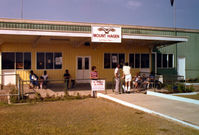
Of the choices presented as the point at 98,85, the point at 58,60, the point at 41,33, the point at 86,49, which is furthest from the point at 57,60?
the point at 98,85

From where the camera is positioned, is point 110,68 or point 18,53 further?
point 110,68

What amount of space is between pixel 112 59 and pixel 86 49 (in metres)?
2.46

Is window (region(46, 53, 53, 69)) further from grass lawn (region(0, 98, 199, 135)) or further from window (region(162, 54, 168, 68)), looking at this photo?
window (region(162, 54, 168, 68))

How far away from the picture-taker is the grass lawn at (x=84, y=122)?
242 inches

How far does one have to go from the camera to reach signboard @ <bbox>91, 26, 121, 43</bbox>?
1459 centimetres

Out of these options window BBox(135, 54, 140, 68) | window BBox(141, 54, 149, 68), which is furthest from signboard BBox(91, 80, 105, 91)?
window BBox(141, 54, 149, 68)

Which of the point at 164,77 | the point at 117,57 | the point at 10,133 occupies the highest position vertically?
the point at 117,57

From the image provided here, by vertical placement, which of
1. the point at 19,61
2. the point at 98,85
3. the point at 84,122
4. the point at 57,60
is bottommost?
the point at 84,122

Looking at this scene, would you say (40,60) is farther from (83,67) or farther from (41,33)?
(41,33)

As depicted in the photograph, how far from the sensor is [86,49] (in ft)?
62.8

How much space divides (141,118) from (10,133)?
402cm

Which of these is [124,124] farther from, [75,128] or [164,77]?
[164,77]

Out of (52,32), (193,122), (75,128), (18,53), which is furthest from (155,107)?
(18,53)

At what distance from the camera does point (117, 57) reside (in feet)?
65.8
